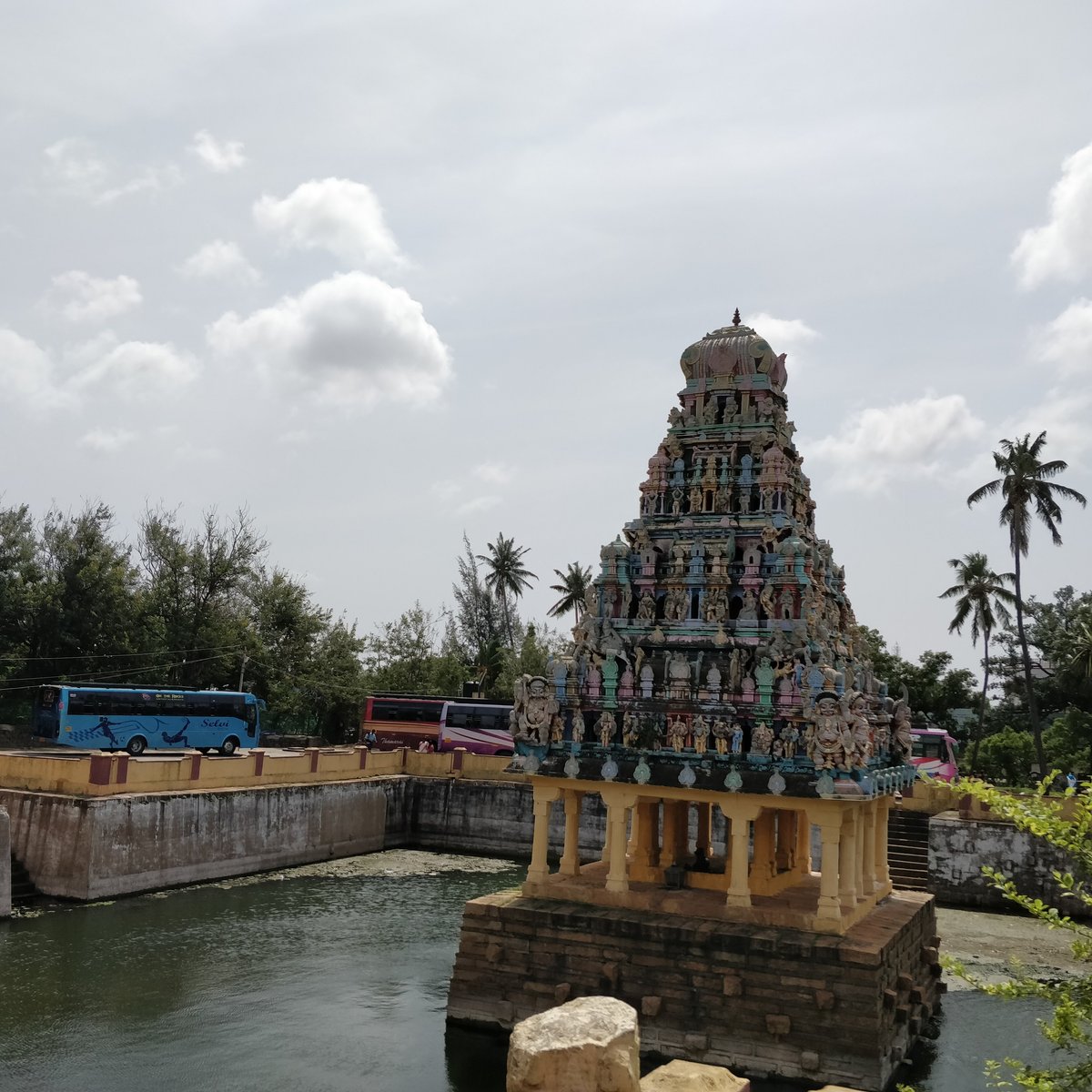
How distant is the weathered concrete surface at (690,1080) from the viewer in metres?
7.54

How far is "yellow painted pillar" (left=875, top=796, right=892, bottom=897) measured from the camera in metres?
17.9

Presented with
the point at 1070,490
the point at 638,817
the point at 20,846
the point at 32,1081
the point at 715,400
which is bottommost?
the point at 32,1081

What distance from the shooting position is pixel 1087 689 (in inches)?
1729

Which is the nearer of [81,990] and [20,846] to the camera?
[81,990]

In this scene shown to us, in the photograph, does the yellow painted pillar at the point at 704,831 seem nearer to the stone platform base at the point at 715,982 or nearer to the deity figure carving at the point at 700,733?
the stone platform base at the point at 715,982

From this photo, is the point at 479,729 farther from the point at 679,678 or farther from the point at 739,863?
the point at 739,863

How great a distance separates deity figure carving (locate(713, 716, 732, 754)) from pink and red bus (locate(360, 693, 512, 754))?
80.1ft

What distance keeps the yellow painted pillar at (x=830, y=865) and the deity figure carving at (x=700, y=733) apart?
6.14 ft

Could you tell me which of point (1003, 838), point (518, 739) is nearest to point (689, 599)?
point (518, 739)

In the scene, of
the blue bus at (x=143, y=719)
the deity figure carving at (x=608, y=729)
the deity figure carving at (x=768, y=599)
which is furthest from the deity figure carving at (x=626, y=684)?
the blue bus at (x=143, y=719)

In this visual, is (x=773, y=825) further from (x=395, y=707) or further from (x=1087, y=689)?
(x=1087, y=689)

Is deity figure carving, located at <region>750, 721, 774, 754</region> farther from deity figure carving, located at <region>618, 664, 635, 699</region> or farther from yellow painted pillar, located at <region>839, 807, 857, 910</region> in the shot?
deity figure carving, located at <region>618, 664, 635, 699</region>

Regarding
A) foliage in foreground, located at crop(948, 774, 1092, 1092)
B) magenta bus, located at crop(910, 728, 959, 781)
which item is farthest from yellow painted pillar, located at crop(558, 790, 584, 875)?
magenta bus, located at crop(910, 728, 959, 781)

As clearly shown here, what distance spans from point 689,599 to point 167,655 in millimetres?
33985
